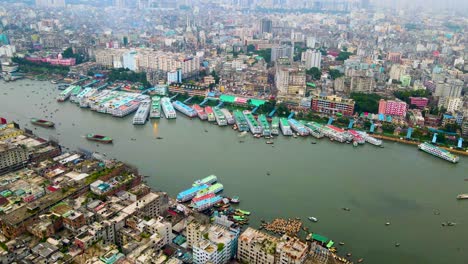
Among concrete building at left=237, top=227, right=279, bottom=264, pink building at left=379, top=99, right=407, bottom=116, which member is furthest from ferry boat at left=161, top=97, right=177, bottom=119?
concrete building at left=237, top=227, right=279, bottom=264

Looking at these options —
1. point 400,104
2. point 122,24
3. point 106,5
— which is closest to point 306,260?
point 400,104

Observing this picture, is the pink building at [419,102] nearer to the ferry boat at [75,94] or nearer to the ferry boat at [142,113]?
the ferry boat at [142,113]

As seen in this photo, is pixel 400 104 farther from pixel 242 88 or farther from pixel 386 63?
pixel 386 63

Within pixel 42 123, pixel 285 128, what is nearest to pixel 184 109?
pixel 285 128

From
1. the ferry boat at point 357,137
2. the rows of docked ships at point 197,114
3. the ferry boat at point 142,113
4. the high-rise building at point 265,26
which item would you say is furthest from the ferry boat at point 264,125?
the high-rise building at point 265,26

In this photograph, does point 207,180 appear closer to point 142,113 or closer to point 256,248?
point 256,248
